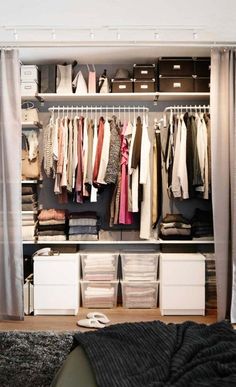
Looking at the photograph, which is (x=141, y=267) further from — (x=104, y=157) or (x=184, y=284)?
(x=104, y=157)

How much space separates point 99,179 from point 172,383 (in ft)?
8.20

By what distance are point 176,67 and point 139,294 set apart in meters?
2.27

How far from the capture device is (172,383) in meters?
1.21

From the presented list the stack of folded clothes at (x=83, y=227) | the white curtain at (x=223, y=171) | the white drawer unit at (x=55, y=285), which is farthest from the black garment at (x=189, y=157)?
the white drawer unit at (x=55, y=285)

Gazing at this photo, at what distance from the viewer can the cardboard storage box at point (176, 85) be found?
3650 mm

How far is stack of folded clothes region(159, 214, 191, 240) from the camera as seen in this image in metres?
3.66

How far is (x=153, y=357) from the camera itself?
54.4 inches

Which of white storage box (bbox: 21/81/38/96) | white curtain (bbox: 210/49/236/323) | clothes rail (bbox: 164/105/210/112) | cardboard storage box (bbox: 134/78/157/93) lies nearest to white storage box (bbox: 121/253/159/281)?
white curtain (bbox: 210/49/236/323)

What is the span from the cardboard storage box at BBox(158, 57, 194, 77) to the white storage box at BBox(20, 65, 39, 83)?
1.23 meters

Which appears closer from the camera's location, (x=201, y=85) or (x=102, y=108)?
(x=201, y=85)

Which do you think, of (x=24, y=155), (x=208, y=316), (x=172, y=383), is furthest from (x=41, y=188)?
(x=172, y=383)

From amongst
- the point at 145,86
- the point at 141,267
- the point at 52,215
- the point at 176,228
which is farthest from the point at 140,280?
the point at 145,86

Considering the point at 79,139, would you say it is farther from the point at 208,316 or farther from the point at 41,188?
the point at 208,316

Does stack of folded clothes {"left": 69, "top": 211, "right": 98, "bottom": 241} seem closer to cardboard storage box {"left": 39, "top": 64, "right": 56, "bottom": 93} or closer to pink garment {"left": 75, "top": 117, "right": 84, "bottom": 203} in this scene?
pink garment {"left": 75, "top": 117, "right": 84, "bottom": 203}
